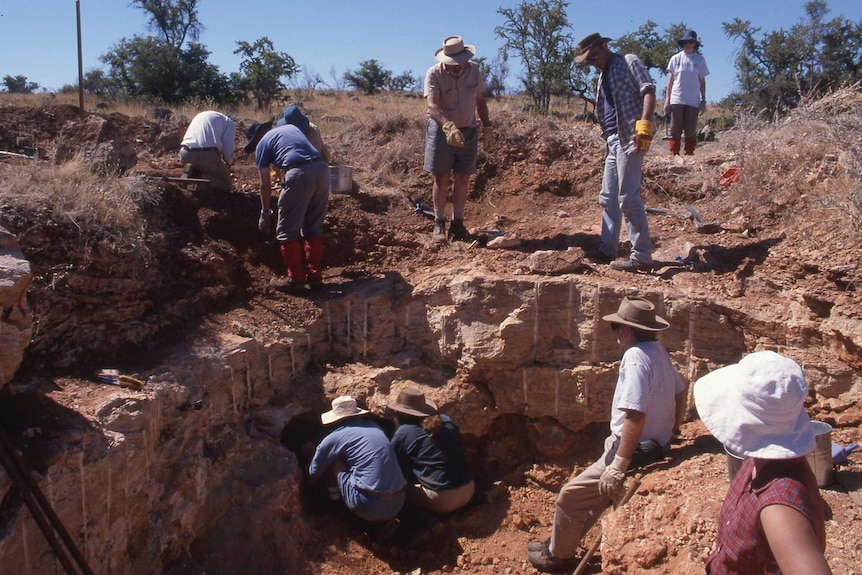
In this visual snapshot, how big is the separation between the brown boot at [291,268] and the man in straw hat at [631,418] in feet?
9.55

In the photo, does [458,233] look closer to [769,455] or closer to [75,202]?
[75,202]

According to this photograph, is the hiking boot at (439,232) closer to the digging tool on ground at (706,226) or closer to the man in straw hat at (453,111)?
the man in straw hat at (453,111)

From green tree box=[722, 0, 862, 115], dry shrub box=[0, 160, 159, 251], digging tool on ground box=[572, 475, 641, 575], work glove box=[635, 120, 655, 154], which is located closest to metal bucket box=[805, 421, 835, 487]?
digging tool on ground box=[572, 475, 641, 575]

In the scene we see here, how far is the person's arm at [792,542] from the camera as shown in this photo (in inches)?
75.9

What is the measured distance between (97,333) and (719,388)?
4045 mm

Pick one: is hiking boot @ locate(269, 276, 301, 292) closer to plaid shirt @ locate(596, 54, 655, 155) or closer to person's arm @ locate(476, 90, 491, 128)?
person's arm @ locate(476, 90, 491, 128)

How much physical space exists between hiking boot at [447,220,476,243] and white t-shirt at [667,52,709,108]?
3453 mm

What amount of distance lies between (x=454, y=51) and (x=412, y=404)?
3.04 meters

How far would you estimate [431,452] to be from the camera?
5488mm

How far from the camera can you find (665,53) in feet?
66.2

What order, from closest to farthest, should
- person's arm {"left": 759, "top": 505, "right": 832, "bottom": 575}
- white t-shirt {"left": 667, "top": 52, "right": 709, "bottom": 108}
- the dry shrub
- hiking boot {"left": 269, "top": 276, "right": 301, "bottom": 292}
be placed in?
1. person's arm {"left": 759, "top": 505, "right": 832, "bottom": 575}
2. the dry shrub
3. hiking boot {"left": 269, "top": 276, "right": 301, "bottom": 292}
4. white t-shirt {"left": 667, "top": 52, "right": 709, "bottom": 108}

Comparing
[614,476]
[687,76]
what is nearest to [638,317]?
[614,476]

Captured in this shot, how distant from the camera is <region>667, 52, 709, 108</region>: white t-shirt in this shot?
8.20m

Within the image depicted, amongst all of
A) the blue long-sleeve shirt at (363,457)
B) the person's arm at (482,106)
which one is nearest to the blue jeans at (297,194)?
the person's arm at (482,106)
